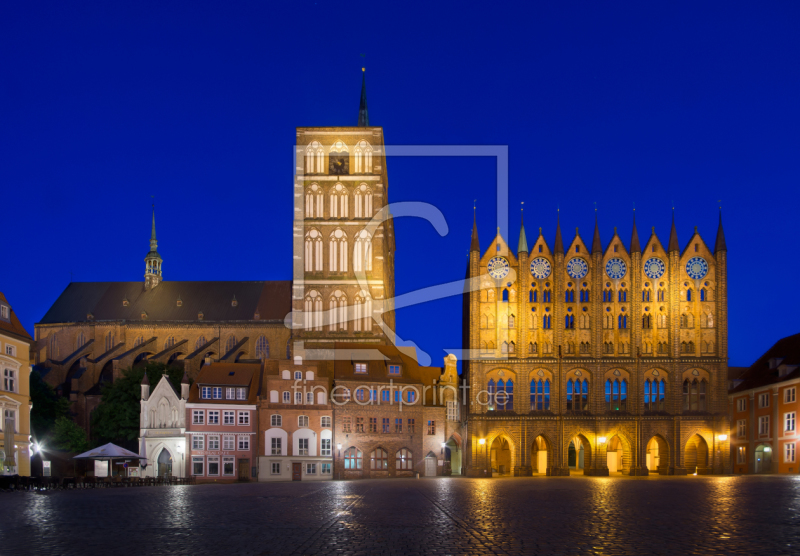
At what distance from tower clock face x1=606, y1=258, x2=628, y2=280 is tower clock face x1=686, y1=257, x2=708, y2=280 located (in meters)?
5.35

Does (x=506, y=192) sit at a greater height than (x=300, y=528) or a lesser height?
greater

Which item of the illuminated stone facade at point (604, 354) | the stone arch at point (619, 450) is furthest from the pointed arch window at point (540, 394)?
the stone arch at point (619, 450)

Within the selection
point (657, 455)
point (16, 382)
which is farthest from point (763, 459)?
point (16, 382)

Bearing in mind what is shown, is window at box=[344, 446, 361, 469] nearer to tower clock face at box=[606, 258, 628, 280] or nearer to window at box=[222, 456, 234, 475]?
window at box=[222, 456, 234, 475]

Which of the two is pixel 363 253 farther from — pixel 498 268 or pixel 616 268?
pixel 616 268

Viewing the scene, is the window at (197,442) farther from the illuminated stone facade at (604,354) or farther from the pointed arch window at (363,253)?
the pointed arch window at (363,253)

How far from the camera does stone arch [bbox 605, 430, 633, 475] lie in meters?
69.0

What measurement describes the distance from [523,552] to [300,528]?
6432 millimetres

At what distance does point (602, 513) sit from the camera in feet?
75.0

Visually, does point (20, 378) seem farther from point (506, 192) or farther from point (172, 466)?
point (506, 192)

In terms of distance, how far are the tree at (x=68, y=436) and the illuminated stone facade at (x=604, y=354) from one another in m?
34.5

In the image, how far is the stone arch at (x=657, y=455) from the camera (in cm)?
6909

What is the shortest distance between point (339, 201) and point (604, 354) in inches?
1353

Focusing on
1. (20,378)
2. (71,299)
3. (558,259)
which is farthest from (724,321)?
(71,299)
